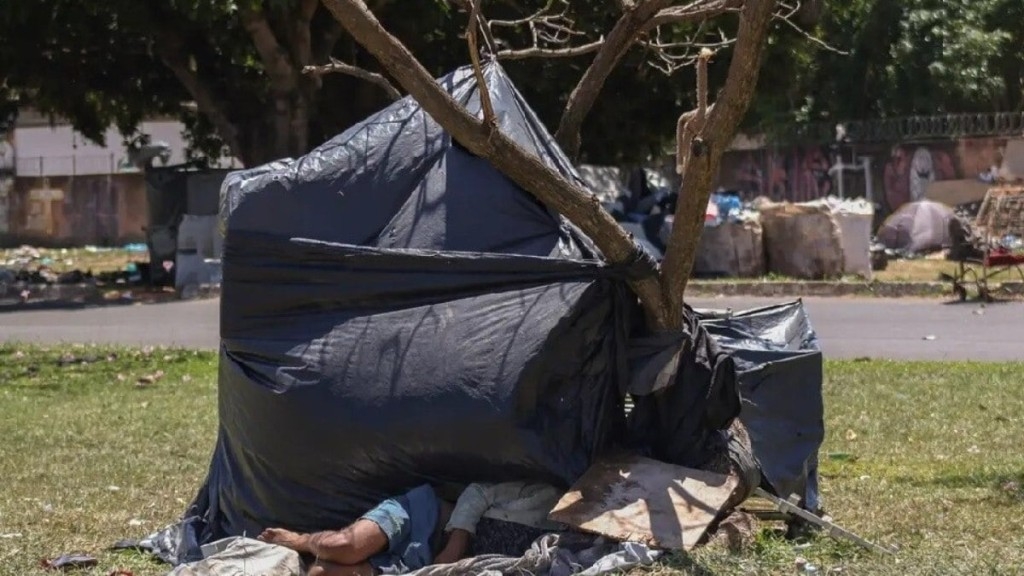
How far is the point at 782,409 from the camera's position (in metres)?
6.30

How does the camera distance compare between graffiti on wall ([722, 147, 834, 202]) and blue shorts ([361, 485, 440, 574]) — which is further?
graffiti on wall ([722, 147, 834, 202])

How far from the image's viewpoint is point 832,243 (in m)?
21.2

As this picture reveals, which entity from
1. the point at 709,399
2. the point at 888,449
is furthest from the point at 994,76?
the point at 709,399

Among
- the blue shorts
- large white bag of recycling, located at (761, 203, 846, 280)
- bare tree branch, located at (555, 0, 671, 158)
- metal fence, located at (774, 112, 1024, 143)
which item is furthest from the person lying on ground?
metal fence, located at (774, 112, 1024, 143)

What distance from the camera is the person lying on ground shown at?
5.30 m

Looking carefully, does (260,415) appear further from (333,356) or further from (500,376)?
(500,376)

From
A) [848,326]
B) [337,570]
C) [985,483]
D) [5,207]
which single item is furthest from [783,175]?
[337,570]

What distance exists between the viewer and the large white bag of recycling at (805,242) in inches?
834

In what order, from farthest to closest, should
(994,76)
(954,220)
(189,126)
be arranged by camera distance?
1. (994,76)
2. (189,126)
3. (954,220)

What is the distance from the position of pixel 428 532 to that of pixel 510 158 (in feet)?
4.62

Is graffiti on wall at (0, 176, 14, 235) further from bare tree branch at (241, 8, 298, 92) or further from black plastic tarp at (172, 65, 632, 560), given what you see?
black plastic tarp at (172, 65, 632, 560)

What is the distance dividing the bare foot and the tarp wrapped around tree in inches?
7.0

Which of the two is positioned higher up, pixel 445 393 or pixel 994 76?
pixel 994 76

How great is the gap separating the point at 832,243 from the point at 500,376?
16480 mm
